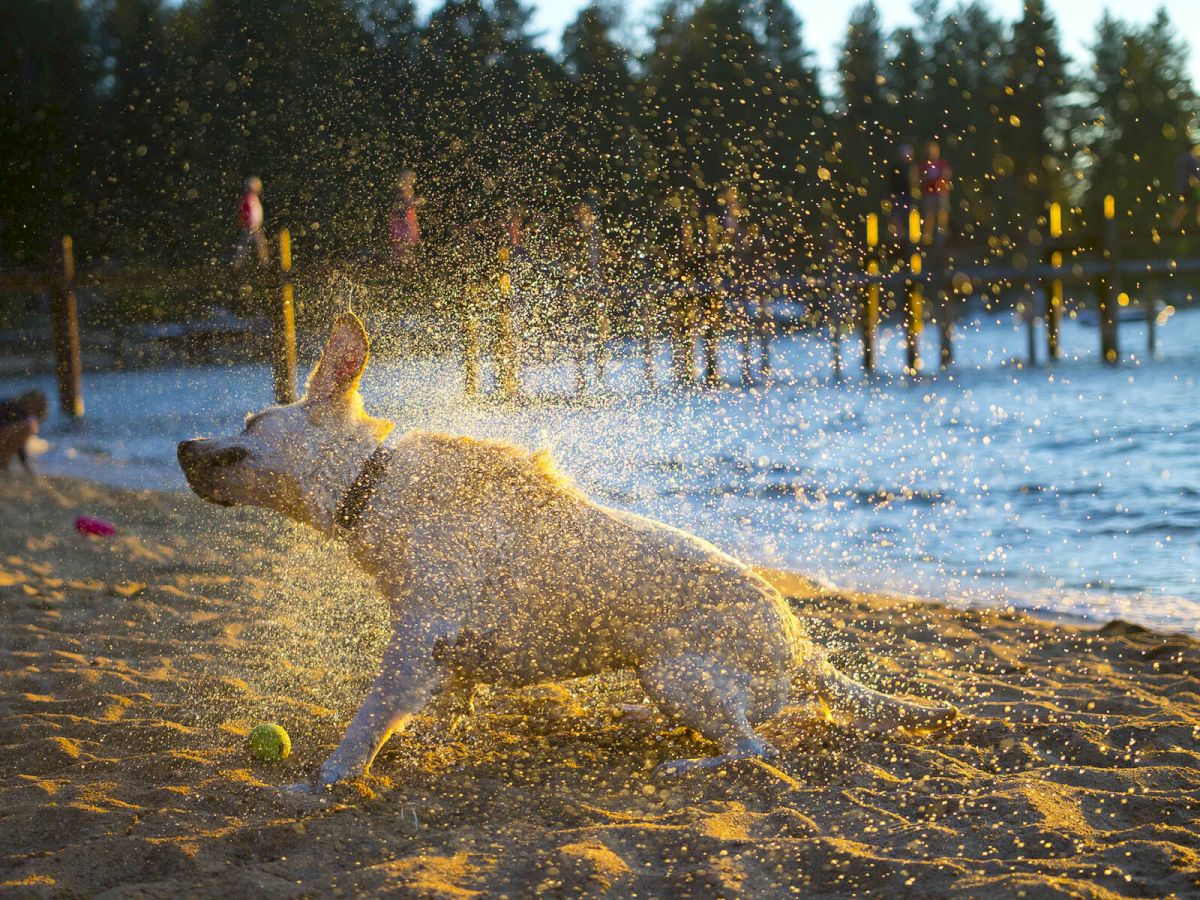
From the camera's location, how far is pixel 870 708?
4.33 meters

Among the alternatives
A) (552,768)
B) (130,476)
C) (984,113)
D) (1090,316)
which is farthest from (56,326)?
(984,113)

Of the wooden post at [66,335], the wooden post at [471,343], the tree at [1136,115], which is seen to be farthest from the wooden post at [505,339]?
the tree at [1136,115]

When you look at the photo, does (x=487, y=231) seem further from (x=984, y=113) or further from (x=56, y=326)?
(x=984, y=113)

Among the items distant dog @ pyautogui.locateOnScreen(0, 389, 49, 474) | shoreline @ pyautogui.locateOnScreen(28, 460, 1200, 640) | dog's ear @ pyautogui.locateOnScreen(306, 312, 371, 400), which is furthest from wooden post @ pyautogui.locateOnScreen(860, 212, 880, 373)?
dog's ear @ pyautogui.locateOnScreen(306, 312, 371, 400)

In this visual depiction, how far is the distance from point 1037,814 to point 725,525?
20.0 feet

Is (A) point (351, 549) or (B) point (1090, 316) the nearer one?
(A) point (351, 549)

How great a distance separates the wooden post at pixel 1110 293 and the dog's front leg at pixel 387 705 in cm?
2465

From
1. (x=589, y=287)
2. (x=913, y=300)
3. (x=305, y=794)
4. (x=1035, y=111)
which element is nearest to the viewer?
(x=305, y=794)

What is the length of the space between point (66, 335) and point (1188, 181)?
951 inches

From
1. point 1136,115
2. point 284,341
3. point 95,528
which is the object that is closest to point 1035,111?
point 1136,115

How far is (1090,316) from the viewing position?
2454 inches

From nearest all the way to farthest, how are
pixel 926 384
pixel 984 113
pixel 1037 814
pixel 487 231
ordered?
pixel 1037 814
pixel 487 231
pixel 926 384
pixel 984 113

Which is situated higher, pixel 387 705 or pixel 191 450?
pixel 191 450

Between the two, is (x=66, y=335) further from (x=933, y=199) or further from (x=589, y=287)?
(x=933, y=199)
